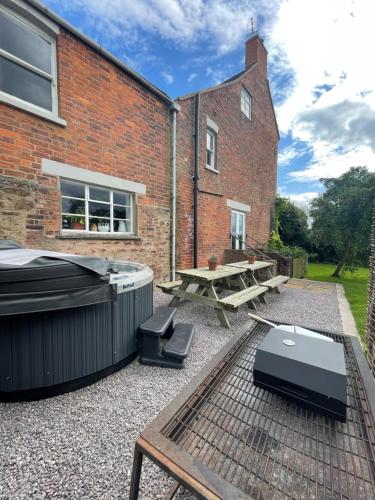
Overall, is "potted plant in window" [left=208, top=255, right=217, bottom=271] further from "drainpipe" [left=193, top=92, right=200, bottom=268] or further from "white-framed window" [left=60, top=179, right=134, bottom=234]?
"drainpipe" [left=193, top=92, right=200, bottom=268]

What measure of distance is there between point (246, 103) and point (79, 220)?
32.7 feet

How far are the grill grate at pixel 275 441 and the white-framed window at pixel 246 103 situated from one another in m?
11.7

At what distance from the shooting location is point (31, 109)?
13.0 ft

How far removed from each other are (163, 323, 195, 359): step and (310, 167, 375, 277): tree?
9.83m

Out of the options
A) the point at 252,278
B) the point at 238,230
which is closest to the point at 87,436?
the point at 252,278

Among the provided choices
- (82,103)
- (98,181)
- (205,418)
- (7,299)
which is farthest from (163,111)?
(205,418)

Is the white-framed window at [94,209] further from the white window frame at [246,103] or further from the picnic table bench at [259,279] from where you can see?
the white window frame at [246,103]

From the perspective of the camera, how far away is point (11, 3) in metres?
3.70

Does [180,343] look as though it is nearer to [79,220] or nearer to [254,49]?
[79,220]

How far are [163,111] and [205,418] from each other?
7.14m

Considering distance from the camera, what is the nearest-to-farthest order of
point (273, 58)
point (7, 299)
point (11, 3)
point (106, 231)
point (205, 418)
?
point (205, 418) < point (7, 299) < point (11, 3) < point (106, 231) < point (273, 58)

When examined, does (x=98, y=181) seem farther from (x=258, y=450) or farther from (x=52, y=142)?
(x=258, y=450)

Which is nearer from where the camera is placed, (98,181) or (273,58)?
(98,181)

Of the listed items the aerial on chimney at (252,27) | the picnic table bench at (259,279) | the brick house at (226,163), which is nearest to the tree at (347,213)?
the brick house at (226,163)
